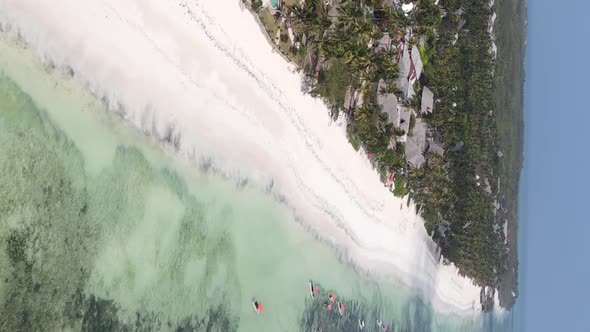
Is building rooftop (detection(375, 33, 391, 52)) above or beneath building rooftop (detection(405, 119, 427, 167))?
above

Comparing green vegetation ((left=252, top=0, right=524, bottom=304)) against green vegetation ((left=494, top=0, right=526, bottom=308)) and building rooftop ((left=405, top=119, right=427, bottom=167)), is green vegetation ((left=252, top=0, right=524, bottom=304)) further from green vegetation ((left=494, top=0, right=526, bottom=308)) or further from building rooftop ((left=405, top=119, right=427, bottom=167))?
building rooftop ((left=405, top=119, right=427, bottom=167))

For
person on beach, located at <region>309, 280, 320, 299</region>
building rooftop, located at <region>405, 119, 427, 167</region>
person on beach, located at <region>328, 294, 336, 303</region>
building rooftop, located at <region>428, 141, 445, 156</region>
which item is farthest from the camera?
building rooftop, located at <region>428, 141, 445, 156</region>

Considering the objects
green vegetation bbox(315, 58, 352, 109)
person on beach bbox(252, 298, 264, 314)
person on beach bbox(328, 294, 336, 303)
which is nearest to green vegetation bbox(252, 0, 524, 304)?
green vegetation bbox(315, 58, 352, 109)

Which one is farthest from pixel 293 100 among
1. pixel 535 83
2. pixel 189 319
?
pixel 535 83

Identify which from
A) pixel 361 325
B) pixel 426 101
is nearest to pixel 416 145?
pixel 426 101

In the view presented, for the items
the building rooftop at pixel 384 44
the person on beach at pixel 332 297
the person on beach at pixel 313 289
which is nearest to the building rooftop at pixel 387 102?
the building rooftop at pixel 384 44

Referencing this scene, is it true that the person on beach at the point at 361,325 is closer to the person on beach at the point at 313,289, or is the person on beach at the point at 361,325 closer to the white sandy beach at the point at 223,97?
the white sandy beach at the point at 223,97
